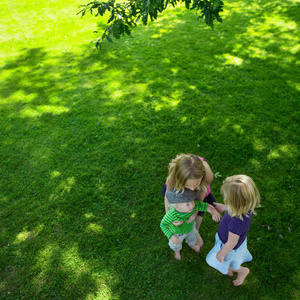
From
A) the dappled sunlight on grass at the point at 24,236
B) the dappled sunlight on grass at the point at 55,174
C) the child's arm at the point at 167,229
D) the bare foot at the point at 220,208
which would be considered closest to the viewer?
the child's arm at the point at 167,229

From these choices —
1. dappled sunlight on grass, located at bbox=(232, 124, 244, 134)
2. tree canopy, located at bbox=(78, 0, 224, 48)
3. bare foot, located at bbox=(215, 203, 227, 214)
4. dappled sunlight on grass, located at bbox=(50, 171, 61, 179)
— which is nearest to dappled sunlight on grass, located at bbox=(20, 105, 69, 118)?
dappled sunlight on grass, located at bbox=(50, 171, 61, 179)

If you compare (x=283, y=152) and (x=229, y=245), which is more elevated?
(x=229, y=245)

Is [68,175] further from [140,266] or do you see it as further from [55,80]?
[55,80]

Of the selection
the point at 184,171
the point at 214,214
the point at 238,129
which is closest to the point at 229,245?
the point at 214,214

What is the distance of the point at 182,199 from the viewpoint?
2.72 metres

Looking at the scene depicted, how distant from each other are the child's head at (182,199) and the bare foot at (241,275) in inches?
49.0

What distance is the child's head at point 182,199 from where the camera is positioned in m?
2.71

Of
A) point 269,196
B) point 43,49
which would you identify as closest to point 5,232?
point 269,196

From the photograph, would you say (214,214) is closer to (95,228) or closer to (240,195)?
(240,195)

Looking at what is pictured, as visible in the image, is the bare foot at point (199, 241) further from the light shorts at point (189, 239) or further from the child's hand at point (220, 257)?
the child's hand at point (220, 257)

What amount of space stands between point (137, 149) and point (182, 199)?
8.78 feet

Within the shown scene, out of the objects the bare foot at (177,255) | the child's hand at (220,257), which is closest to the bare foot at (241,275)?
the child's hand at (220,257)

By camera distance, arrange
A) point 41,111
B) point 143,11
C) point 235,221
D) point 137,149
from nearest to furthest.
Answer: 1. point 235,221
2. point 143,11
3. point 137,149
4. point 41,111

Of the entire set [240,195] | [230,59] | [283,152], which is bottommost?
[283,152]
